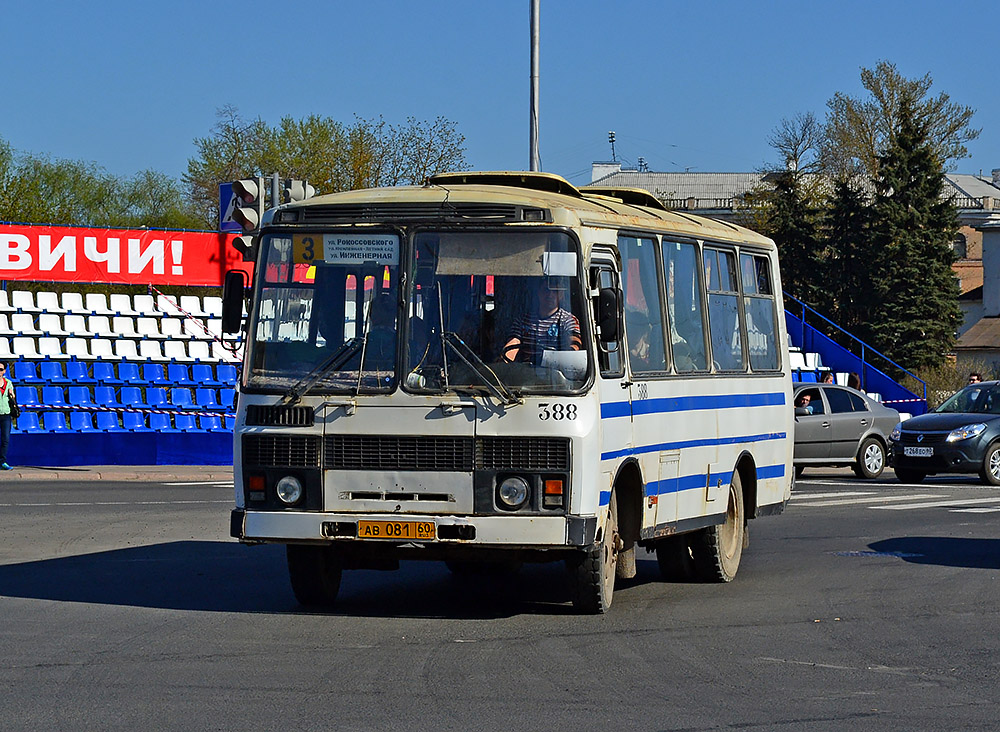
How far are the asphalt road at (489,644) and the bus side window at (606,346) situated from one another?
1688 millimetres

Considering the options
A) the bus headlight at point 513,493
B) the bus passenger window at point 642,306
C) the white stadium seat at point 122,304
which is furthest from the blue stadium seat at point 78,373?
the bus headlight at point 513,493

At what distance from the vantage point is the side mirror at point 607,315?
33.0ft

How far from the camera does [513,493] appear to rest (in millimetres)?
9836

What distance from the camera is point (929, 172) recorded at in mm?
67500

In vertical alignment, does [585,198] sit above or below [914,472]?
above

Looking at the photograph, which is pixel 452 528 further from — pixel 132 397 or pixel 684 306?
pixel 132 397

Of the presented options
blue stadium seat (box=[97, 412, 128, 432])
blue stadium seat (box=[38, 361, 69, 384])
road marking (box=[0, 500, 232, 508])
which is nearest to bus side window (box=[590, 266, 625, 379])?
road marking (box=[0, 500, 232, 508])

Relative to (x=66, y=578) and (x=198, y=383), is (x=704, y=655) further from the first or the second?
(x=198, y=383)

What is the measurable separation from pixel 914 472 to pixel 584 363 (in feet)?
59.1

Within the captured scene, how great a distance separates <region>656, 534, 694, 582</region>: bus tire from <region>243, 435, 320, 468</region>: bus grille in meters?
3.88

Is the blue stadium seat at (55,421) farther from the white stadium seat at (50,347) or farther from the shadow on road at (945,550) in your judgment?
the shadow on road at (945,550)

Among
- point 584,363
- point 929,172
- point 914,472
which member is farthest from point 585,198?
point 929,172

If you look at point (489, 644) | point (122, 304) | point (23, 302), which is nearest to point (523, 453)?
point (489, 644)

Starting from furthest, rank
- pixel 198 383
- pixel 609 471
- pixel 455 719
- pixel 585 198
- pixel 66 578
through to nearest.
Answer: pixel 198 383
pixel 66 578
pixel 585 198
pixel 609 471
pixel 455 719
